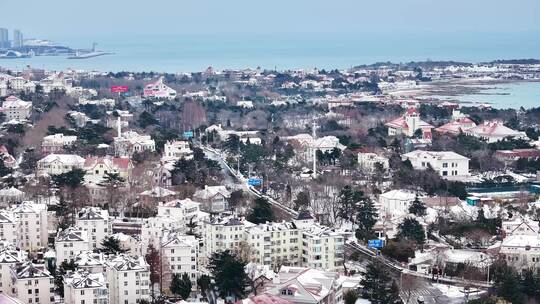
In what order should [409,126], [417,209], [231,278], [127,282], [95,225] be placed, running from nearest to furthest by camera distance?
[127,282] → [231,278] → [95,225] → [417,209] → [409,126]

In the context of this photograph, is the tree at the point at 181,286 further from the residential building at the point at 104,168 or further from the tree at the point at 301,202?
the residential building at the point at 104,168

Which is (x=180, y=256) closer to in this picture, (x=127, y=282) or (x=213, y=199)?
(x=127, y=282)

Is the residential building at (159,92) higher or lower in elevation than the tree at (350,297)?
higher

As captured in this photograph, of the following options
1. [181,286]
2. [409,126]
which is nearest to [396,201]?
[181,286]

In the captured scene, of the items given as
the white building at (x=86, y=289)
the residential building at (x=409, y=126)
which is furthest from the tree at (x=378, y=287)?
the residential building at (x=409, y=126)

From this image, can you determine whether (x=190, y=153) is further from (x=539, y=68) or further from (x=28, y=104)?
(x=539, y=68)

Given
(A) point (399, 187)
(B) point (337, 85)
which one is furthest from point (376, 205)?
(B) point (337, 85)
